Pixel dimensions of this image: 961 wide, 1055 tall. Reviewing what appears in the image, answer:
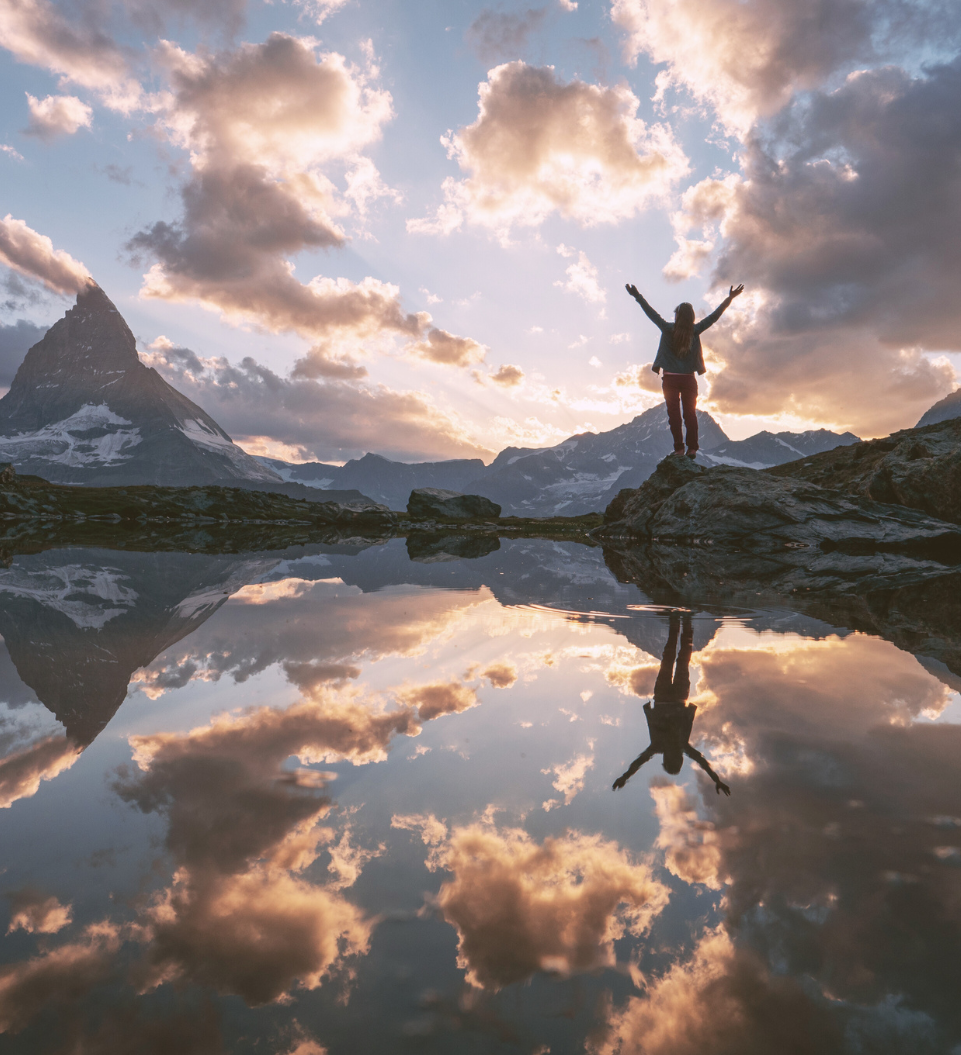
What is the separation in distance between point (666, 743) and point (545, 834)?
3.91 ft

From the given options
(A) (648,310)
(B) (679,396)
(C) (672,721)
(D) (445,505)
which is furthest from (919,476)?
(D) (445,505)

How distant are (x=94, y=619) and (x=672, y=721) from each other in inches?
268

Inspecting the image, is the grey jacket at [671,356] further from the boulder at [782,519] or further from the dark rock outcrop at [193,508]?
the dark rock outcrop at [193,508]

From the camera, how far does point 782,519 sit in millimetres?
19250

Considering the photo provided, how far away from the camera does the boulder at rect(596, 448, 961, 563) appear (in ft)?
57.0

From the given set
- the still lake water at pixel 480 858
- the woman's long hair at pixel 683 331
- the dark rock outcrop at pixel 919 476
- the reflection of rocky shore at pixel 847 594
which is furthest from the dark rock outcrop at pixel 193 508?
the still lake water at pixel 480 858

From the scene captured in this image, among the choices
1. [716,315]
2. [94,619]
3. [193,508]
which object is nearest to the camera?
[94,619]

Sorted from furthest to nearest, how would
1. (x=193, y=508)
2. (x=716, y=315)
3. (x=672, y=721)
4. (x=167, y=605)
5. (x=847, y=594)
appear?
1. (x=193, y=508)
2. (x=716, y=315)
3. (x=847, y=594)
4. (x=167, y=605)
5. (x=672, y=721)

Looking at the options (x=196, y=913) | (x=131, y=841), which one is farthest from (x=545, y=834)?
(x=131, y=841)

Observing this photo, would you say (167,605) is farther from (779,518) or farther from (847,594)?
(779,518)

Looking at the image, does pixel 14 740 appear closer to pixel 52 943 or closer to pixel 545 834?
pixel 52 943

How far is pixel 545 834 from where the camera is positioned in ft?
7.52

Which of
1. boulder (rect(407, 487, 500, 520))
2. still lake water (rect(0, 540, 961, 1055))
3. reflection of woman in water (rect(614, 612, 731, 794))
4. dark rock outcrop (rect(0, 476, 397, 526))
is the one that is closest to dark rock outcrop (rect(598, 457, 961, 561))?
reflection of woman in water (rect(614, 612, 731, 794))

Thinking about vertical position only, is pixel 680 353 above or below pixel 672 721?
above
